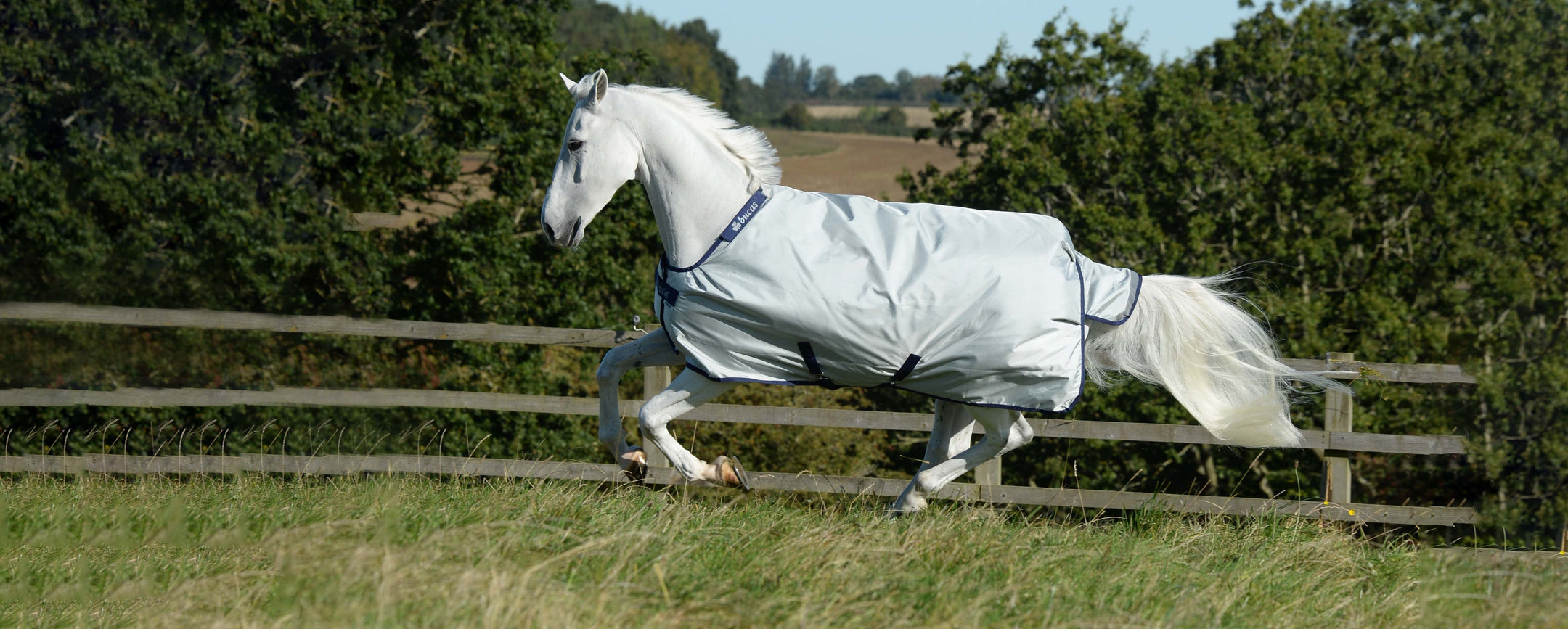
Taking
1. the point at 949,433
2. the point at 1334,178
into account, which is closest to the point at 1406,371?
the point at 949,433

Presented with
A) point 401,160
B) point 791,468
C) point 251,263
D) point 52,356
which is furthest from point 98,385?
point 791,468

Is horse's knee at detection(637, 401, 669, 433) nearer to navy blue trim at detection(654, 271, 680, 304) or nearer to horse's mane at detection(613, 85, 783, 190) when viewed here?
navy blue trim at detection(654, 271, 680, 304)

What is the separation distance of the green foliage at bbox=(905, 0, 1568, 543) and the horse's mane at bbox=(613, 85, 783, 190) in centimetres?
828

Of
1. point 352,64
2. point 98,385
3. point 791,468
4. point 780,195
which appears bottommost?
point 791,468

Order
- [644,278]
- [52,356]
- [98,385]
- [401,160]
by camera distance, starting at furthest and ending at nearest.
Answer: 1. [644,278]
2. [401,160]
3. [52,356]
4. [98,385]

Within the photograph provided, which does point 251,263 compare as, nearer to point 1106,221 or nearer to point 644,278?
point 644,278

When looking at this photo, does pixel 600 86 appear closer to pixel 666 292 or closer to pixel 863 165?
pixel 666 292


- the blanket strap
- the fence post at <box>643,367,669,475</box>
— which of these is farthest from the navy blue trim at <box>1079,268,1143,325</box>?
the fence post at <box>643,367,669,475</box>

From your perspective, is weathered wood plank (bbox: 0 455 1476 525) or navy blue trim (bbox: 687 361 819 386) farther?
weathered wood plank (bbox: 0 455 1476 525)

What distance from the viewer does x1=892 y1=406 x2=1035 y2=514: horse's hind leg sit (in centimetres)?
436

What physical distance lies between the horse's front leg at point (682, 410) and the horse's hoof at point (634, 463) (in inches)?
4.3

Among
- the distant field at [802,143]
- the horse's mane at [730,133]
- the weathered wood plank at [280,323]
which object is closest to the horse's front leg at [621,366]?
the horse's mane at [730,133]

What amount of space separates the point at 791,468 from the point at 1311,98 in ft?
27.6

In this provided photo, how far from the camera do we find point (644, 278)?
12.5 m
